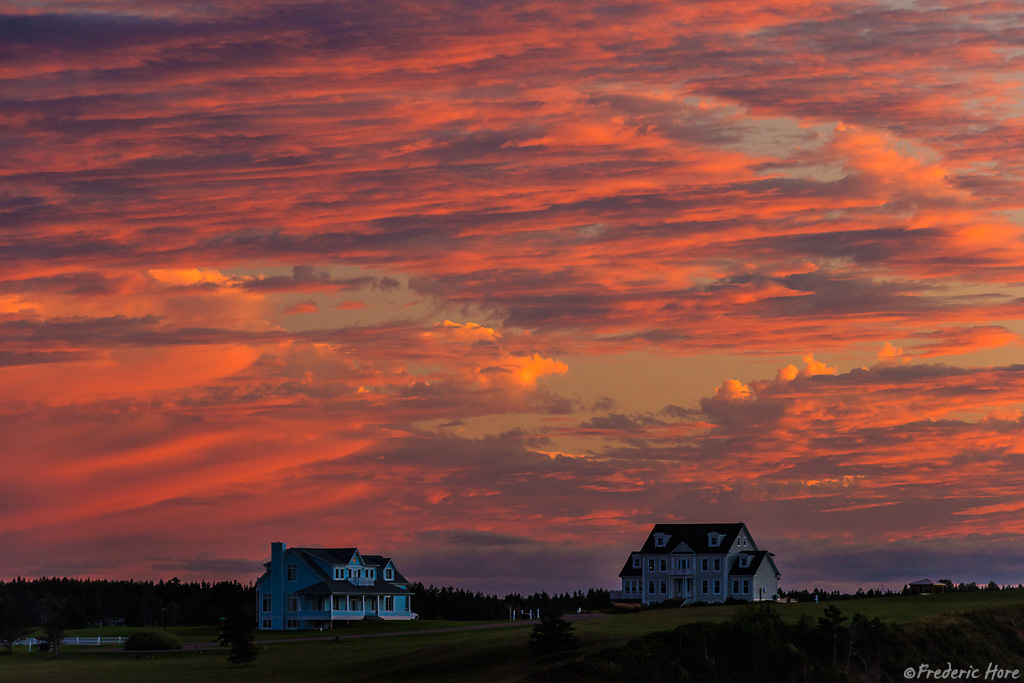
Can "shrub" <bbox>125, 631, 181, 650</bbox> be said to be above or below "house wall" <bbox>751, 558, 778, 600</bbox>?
below

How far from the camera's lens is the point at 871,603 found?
3420 inches

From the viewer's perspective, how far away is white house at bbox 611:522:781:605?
395ft

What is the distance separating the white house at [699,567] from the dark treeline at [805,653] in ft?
156

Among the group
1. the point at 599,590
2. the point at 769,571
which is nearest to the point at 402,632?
the point at 769,571

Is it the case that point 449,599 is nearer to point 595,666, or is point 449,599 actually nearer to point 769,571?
point 769,571

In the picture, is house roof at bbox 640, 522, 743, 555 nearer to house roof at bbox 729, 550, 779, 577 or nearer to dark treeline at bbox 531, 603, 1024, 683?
house roof at bbox 729, 550, 779, 577

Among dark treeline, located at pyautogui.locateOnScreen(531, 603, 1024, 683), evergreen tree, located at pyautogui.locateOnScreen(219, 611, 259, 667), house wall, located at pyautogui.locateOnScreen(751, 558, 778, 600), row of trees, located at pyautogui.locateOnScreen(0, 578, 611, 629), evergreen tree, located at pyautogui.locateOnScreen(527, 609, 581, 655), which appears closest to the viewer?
dark treeline, located at pyautogui.locateOnScreen(531, 603, 1024, 683)

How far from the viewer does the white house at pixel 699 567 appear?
120375 mm

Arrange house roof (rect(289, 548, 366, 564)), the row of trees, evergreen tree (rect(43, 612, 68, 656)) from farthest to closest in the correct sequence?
the row of trees < house roof (rect(289, 548, 366, 564)) < evergreen tree (rect(43, 612, 68, 656))

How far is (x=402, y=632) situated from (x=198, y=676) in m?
31.0

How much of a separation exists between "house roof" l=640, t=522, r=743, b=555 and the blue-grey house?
89.1 ft

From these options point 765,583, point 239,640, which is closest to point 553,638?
point 239,640

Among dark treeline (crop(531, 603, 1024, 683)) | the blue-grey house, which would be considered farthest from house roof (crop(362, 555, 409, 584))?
dark treeline (crop(531, 603, 1024, 683))

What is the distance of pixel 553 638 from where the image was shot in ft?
197
